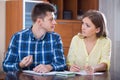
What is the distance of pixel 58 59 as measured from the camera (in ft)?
7.03

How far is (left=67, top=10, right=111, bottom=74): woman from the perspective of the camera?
2215 mm

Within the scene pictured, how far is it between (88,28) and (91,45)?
5.7 inches

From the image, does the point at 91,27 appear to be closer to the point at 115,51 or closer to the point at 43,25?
the point at 43,25

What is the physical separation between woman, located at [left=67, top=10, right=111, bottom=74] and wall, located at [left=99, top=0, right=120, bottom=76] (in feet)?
5.67

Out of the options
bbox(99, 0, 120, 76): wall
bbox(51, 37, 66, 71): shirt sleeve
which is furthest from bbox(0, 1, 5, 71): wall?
bbox(51, 37, 66, 71): shirt sleeve

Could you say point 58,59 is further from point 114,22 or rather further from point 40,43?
point 114,22

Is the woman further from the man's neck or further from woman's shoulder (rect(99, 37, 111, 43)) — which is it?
the man's neck

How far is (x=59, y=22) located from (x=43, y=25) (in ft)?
5.52

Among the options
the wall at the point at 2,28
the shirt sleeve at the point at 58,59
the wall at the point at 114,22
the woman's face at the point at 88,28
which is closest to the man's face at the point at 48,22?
the shirt sleeve at the point at 58,59

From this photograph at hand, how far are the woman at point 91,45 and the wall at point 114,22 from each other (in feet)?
5.67

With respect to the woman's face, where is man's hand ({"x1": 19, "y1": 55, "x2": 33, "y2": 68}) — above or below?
below

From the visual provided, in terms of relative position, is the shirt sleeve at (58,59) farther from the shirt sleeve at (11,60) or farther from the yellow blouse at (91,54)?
the shirt sleeve at (11,60)

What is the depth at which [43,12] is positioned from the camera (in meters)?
2.20

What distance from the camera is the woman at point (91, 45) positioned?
7.27ft
